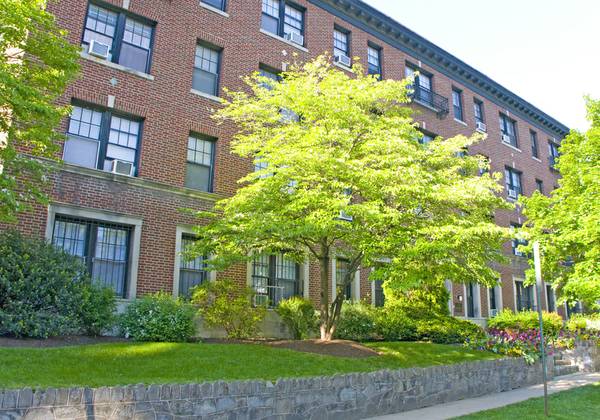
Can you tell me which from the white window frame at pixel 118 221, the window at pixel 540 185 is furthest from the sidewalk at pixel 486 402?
the window at pixel 540 185

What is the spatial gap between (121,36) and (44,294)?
8741 millimetres

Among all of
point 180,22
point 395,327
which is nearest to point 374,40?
point 180,22

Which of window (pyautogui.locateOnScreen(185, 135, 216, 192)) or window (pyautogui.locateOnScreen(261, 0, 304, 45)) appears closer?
window (pyautogui.locateOnScreen(185, 135, 216, 192))

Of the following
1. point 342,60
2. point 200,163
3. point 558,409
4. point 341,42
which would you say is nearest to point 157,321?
point 200,163

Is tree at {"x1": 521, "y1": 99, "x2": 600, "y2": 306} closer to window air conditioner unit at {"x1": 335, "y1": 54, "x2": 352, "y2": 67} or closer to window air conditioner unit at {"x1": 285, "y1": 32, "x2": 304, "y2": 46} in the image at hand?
window air conditioner unit at {"x1": 335, "y1": 54, "x2": 352, "y2": 67}

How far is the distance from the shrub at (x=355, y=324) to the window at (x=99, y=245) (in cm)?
722

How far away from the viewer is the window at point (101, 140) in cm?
1391

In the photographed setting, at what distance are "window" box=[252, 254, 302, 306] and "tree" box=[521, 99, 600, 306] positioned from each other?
25.6ft

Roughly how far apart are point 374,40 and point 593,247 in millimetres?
13430

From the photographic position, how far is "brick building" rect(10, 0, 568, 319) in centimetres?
1377

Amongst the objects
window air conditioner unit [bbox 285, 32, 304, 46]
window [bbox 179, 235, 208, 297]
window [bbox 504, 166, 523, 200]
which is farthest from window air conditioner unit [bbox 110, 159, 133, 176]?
window [bbox 504, 166, 523, 200]

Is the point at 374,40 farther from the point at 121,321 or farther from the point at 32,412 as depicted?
the point at 32,412

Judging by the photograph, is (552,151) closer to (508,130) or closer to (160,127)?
(508,130)

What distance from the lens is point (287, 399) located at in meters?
8.44
